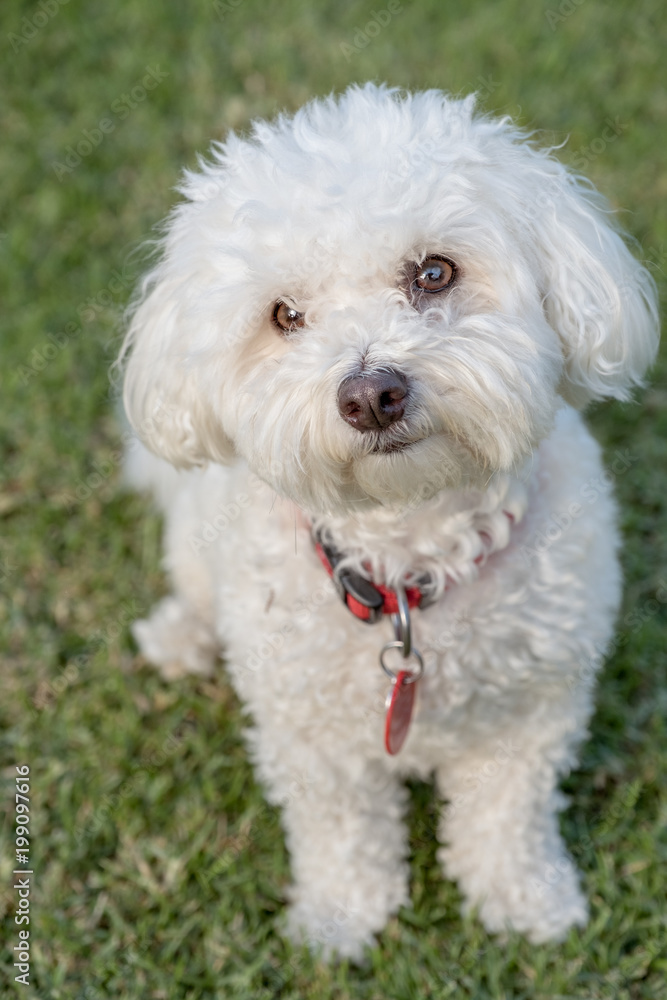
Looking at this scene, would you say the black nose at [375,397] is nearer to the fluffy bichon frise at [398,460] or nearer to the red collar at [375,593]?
the fluffy bichon frise at [398,460]

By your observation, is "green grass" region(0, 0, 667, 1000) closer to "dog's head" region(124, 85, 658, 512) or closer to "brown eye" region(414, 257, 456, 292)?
"dog's head" region(124, 85, 658, 512)

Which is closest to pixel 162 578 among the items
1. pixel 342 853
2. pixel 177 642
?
pixel 177 642

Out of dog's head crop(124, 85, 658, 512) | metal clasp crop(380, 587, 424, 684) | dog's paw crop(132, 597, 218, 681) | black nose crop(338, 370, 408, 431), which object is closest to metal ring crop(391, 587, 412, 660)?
metal clasp crop(380, 587, 424, 684)

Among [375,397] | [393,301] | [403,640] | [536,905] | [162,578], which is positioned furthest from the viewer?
[162,578]

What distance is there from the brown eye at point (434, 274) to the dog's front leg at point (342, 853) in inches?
47.8

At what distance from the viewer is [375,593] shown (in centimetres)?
201

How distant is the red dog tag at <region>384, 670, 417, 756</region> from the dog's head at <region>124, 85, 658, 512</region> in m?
0.43

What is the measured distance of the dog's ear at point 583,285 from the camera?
1.78m

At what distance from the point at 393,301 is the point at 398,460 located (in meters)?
0.30

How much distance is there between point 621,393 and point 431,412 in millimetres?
523

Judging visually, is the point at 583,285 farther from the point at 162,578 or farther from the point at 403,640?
the point at 162,578

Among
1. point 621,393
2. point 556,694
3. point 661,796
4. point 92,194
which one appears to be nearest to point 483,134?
point 621,393

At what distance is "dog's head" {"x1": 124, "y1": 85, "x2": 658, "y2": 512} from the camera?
1628 millimetres

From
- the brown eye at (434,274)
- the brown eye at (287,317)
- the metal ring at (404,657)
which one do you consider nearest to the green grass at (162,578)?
the metal ring at (404,657)
